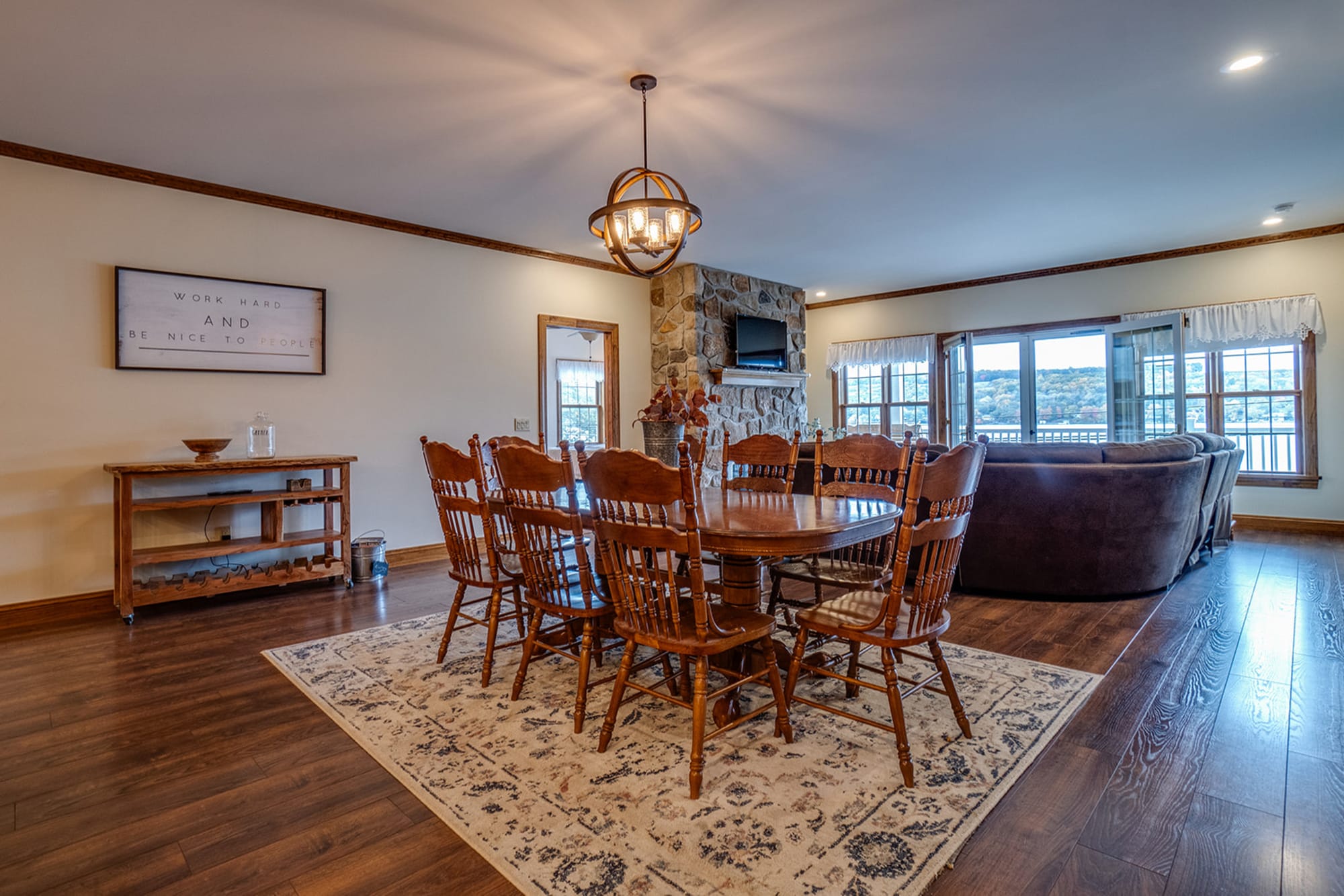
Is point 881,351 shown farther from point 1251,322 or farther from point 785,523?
point 785,523

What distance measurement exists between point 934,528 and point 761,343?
530 centimetres

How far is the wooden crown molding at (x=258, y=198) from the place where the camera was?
3.64 meters

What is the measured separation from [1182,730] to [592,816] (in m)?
1.98

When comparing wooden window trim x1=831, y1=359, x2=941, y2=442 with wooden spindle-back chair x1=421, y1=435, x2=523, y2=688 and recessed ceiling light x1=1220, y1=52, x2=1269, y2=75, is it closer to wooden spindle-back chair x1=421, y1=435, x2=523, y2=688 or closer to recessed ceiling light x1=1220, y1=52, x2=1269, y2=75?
recessed ceiling light x1=1220, y1=52, x2=1269, y2=75

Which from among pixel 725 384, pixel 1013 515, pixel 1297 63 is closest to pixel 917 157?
pixel 1297 63

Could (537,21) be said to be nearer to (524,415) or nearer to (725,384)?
(524,415)

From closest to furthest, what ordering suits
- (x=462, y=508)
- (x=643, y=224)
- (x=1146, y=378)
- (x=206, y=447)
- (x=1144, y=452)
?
(x=462, y=508) < (x=643, y=224) < (x=1144, y=452) < (x=206, y=447) < (x=1146, y=378)

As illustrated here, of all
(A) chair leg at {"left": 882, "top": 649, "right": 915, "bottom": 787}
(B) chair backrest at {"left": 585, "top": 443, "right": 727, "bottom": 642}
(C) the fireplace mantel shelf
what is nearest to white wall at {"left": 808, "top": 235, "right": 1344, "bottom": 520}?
(C) the fireplace mantel shelf

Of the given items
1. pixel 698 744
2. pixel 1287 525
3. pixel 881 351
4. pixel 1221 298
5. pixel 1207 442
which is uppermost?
pixel 1221 298

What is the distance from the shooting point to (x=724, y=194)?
455 cm

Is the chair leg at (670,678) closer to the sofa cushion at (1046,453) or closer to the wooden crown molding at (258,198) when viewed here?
the sofa cushion at (1046,453)

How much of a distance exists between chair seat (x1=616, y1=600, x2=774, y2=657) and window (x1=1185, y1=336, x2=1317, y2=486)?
6323mm

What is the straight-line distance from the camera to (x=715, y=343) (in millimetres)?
6609

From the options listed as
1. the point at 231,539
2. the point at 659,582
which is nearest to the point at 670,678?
the point at 659,582
